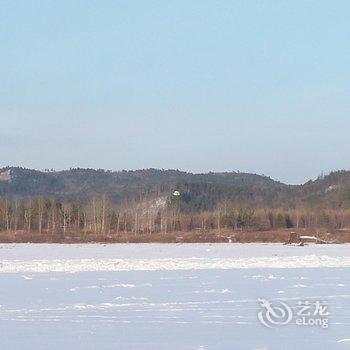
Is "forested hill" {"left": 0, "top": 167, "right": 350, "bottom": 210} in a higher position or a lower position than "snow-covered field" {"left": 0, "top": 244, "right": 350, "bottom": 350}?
higher

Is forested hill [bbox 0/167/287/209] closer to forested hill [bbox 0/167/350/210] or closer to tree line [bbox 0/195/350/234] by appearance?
forested hill [bbox 0/167/350/210]

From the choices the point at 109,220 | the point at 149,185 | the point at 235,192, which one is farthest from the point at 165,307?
the point at 149,185

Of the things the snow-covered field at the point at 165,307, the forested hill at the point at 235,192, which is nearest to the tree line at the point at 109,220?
the forested hill at the point at 235,192

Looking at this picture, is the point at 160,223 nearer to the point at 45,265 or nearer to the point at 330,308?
the point at 45,265

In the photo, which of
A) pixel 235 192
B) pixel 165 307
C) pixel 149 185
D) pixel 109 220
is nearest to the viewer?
pixel 165 307

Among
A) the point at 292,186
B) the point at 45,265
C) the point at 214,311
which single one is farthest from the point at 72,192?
the point at 214,311

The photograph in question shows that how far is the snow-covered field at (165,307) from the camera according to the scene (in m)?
9.18

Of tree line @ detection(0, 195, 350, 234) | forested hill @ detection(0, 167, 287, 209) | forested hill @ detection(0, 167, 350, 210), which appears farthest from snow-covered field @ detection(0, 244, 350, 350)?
forested hill @ detection(0, 167, 287, 209)

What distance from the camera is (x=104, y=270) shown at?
20.9 m

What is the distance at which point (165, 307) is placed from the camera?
12242mm

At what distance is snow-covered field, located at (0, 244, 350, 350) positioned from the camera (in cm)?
918

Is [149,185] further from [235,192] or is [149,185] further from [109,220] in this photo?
[109,220]

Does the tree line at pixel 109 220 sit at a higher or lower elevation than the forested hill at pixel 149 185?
lower

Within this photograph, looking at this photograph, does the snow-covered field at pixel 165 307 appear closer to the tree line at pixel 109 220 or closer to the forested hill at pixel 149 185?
the tree line at pixel 109 220
